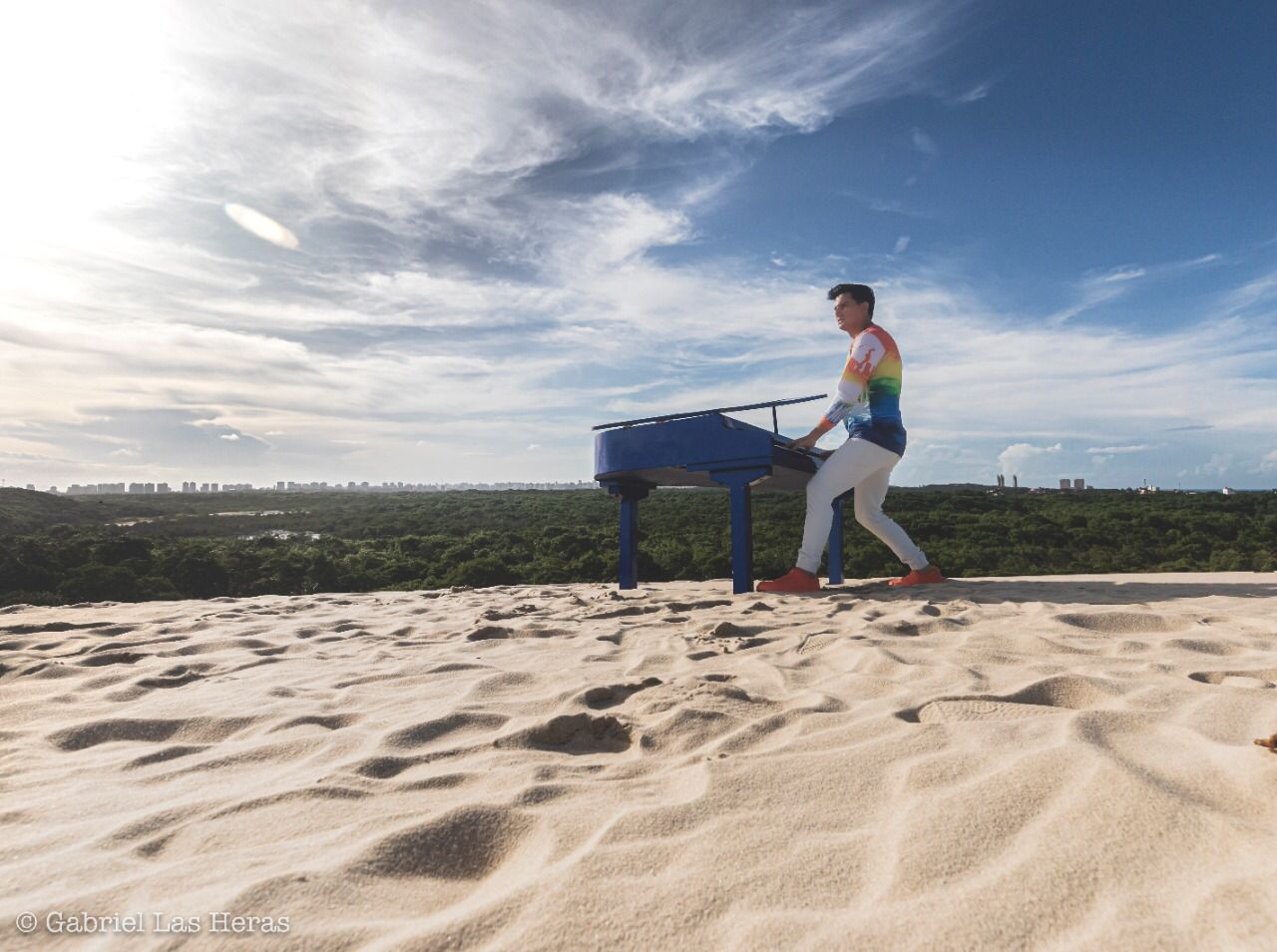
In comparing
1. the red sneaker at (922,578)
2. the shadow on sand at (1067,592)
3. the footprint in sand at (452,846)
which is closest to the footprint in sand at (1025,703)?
the footprint in sand at (452,846)

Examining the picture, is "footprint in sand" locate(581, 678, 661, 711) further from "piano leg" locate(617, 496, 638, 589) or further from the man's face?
"piano leg" locate(617, 496, 638, 589)

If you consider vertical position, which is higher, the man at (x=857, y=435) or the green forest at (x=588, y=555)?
the man at (x=857, y=435)

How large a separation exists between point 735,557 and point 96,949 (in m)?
4.68

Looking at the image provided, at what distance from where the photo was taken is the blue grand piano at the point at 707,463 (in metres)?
5.36

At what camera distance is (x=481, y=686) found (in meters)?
2.56

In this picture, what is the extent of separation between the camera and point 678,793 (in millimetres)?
1549

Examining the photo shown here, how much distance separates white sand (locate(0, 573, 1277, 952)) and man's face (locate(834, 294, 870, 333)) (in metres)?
2.69

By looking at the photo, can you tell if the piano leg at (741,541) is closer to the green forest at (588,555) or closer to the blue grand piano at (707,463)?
the blue grand piano at (707,463)

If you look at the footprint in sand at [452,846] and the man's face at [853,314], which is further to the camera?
the man's face at [853,314]

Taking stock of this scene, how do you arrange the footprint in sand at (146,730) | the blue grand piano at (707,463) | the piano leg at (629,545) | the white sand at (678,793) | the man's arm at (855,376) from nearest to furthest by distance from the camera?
the white sand at (678,793) → the footprint in sand at (146,730) → the man's arm at (855,376) → the blue grand piano at (707,463) → the piano leg at (629,545)

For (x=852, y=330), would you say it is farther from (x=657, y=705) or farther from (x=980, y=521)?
(x=980, y=521)

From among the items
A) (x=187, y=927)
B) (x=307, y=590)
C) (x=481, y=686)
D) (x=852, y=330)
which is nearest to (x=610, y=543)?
(x=307, y=590)

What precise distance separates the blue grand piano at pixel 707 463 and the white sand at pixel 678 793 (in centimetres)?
230

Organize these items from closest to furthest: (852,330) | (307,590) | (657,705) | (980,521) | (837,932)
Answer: (837,932) < (657,705) < (852,330) < (307,590) < (980,521)
